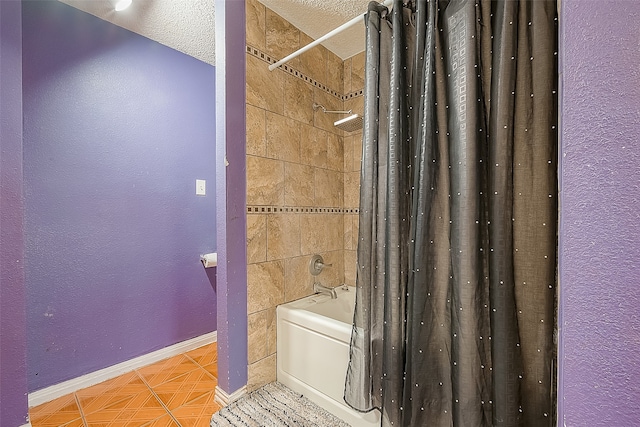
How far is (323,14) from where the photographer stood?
5.39 feet

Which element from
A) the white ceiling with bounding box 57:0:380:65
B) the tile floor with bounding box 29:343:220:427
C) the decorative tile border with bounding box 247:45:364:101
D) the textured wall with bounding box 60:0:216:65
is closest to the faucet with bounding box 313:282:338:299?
the tile floor with bounding box 29:343:220:427

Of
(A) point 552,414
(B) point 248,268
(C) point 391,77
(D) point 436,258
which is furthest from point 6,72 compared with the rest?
(A) point 552,414

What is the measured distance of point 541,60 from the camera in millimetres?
790

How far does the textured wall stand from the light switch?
973 mm

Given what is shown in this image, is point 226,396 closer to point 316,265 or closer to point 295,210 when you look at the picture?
point 316,265

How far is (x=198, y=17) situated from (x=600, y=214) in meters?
2.13

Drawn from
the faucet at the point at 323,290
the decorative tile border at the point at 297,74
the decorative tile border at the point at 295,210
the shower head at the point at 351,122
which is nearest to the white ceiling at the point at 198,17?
the decorative tile border at the point at 297,74

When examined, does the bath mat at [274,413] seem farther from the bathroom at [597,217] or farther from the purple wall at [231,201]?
the bathroom at [597,217]

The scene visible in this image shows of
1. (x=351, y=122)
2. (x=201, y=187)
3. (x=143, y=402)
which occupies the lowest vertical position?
(x=143, y=402)

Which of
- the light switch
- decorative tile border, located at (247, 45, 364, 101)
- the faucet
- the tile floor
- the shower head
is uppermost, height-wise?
decorative tile border, located at (247, 45, 364, 101)

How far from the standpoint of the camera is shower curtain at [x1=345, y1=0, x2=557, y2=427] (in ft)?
2.63

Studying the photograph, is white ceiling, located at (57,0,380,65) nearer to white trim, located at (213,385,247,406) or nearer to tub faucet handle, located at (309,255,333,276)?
tub faucet handle, located at (309,255,333,276)

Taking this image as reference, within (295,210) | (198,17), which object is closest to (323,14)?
(198,17)

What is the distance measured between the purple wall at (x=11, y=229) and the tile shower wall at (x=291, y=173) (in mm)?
919
